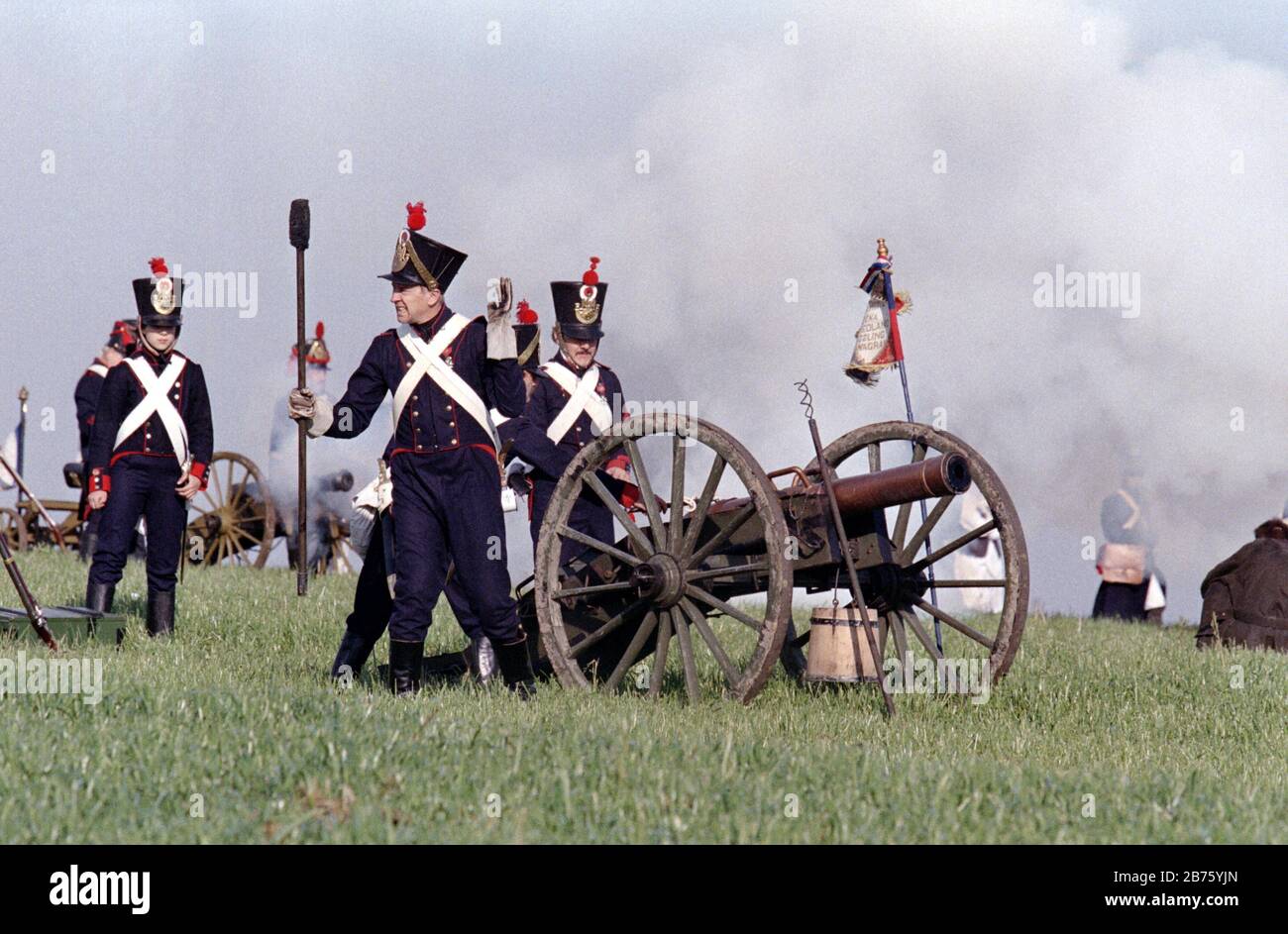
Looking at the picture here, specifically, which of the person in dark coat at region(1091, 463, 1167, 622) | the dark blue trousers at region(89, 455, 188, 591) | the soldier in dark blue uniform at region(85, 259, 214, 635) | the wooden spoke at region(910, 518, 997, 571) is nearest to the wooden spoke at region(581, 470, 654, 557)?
the wooden spoke at region(910, 518, 997, 571)

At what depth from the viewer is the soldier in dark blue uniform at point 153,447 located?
917cm

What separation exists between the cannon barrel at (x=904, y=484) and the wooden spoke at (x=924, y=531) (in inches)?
19.8

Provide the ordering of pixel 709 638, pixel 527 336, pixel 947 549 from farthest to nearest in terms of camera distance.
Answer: pixel 527 336, pixel 947 549, pixel 709 638

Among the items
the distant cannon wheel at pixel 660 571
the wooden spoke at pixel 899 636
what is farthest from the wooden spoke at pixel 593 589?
the wooden spoke at pixel 899 636

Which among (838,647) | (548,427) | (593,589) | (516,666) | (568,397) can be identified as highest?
(568,397)

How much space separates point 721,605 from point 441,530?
1.29 metres

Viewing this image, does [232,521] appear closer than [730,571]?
No

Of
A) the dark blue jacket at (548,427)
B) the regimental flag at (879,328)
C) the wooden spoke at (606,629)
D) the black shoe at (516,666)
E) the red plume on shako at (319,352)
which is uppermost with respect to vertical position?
the red plume on shako at (319,352)

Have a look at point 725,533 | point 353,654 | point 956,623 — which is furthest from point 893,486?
point 353,654

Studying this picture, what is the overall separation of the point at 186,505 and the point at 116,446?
579mm

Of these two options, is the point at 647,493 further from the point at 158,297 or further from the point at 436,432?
the point at 158,297

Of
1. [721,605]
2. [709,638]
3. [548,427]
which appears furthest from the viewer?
[548,427]

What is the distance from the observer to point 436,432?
7.00m

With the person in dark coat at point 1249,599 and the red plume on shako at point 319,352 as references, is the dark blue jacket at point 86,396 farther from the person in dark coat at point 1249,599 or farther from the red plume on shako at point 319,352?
the person in dark coat at point 1249,599
